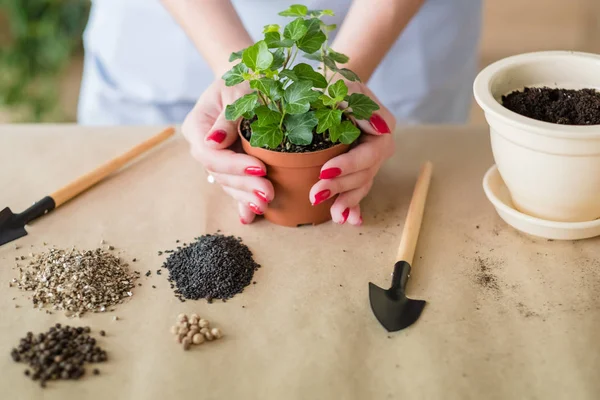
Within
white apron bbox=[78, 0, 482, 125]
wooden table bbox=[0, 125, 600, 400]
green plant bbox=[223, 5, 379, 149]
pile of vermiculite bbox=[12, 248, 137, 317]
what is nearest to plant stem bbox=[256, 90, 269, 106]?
green plant bbox=[223, 5, 379, 149]

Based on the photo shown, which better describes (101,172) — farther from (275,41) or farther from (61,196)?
(275,41)

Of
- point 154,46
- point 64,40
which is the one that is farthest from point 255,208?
point 64,40

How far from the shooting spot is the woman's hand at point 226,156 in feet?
3.08

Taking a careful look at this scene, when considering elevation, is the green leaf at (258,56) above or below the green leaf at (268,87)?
above

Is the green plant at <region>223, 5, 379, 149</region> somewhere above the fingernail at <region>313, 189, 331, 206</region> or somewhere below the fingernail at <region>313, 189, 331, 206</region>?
above

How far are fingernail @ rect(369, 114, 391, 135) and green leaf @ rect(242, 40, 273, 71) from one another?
20 centimetres

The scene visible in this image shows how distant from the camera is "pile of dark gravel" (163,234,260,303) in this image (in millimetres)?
869

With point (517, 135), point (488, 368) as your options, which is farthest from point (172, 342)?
point (517, 135)

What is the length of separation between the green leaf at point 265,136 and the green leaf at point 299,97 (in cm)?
4

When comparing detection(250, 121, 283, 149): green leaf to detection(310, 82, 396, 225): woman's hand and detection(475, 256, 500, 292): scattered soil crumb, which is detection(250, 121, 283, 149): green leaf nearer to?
detection(310, 82, 396, 225): woman's hand

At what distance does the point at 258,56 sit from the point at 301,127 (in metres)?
0.11

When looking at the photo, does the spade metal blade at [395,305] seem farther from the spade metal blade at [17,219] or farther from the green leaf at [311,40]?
the spade metal blade at [17,219]

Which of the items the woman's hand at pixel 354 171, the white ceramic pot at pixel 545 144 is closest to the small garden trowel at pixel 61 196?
the woman's hand at pixel 354 171

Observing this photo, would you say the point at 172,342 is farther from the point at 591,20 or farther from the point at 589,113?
the point at 591,20
